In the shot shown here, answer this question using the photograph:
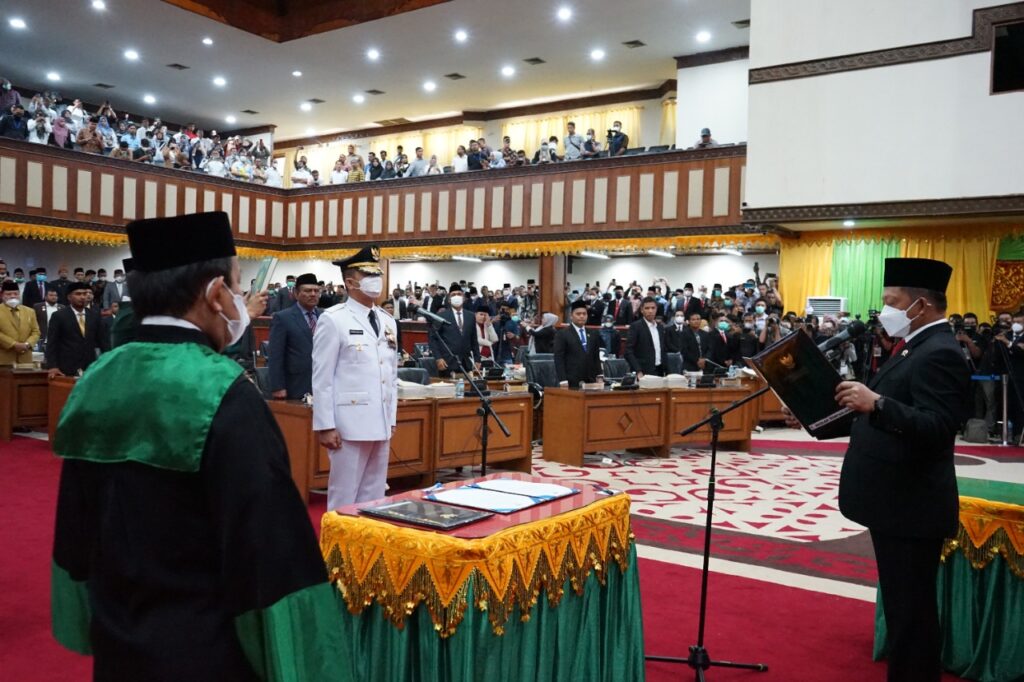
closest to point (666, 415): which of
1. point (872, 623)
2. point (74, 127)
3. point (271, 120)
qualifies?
point (872, 623)

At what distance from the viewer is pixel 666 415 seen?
28.4ft

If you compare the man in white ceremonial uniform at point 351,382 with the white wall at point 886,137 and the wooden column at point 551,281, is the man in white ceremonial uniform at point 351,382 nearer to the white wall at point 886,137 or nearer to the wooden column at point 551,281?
the white wall at point 886,137

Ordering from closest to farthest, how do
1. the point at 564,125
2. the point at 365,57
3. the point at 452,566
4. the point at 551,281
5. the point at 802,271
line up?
the point at 452,566, the point at 802,271, the point at 551,281, the point at 365,57, the point at 564,125

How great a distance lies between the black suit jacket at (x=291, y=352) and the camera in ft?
19.0

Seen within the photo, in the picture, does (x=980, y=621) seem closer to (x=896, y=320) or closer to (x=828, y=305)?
(x=896, y=320)

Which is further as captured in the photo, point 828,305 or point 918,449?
point 828,305

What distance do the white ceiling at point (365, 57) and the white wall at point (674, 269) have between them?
4.63 m

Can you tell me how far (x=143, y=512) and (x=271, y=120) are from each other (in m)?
25.8

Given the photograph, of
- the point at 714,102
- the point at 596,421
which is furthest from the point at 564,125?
the point at 596,421

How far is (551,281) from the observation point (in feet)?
60.7

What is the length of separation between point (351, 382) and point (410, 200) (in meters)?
16.3

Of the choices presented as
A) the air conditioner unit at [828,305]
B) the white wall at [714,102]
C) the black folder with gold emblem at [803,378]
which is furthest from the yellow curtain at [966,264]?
the black folder with gold emblem at [803,378]

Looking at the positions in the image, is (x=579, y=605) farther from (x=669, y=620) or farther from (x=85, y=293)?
(x=85, y=293)

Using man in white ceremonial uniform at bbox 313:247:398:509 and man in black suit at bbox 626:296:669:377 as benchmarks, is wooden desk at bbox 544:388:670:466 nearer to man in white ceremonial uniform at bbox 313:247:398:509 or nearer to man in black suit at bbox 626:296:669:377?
man in black suit at bbox 626:296:669:377
